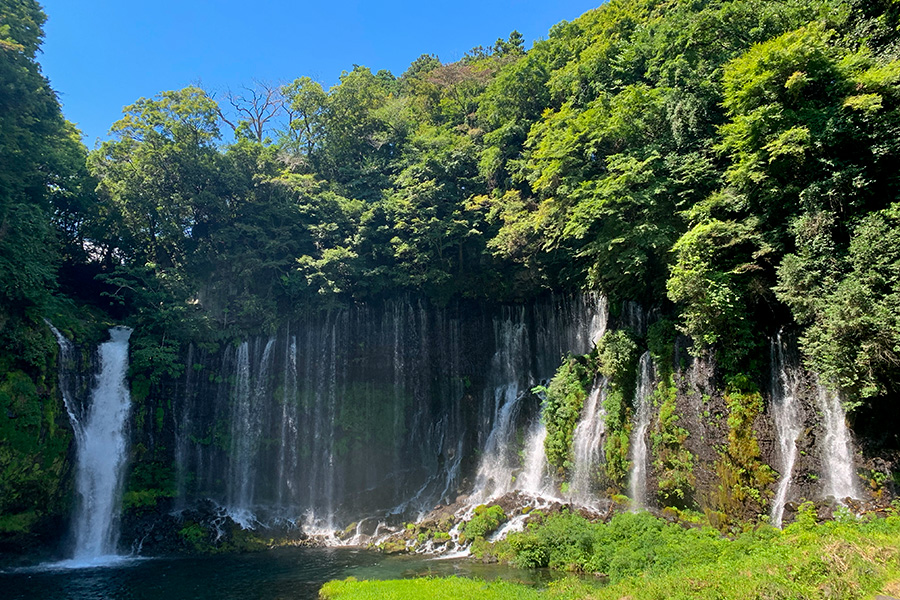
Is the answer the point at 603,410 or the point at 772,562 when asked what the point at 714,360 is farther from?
the point at 772,562

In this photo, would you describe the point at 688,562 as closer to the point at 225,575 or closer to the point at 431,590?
the point at 431,590

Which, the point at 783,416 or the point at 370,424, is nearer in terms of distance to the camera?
the point at 783,416

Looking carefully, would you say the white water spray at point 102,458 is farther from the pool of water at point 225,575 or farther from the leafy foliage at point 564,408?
the leafy foliage at point 564,408

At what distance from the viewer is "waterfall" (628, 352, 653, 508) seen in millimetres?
17656

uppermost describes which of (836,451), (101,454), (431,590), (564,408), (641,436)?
(564,408)

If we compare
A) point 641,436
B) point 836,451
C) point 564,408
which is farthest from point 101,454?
point 836,451

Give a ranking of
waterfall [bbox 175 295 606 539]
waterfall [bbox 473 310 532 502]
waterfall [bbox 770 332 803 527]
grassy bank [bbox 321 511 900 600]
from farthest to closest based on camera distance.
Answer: waterfall [bbox 175 295 606 539] → waterfall [bbox 473 310 532 502] → waterfall [bbox 770 332 803 527] → grassy bank [bbox 321 511 900 600]

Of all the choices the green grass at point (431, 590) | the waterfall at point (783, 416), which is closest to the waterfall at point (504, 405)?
the green grass at point (431, 590)

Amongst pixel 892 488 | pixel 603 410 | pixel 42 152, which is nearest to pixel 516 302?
pixel 603 410

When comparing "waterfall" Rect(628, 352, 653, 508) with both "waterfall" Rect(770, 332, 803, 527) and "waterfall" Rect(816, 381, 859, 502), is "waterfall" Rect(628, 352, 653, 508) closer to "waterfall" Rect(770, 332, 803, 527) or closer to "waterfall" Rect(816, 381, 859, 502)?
"waterfall" Rect(770, 332, 803, 527)

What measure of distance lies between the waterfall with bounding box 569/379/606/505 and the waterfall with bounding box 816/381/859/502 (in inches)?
287

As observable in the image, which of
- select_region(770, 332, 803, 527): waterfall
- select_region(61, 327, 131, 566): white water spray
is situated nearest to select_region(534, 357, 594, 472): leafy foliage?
select_region(770, 332, 803, 527): waterfall

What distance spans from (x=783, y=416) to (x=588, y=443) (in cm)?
708

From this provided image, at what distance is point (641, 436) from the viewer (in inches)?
719
